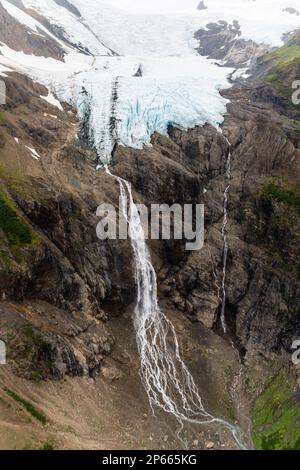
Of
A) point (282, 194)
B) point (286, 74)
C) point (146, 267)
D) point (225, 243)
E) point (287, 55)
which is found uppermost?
point (287, 55)

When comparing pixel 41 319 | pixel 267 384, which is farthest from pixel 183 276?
pixel 41 319

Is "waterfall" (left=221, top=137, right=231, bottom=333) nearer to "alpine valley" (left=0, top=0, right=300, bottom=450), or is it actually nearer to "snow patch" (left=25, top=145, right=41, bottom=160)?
"alpine valley" (left=0, top=0, right=300, bottom=450)

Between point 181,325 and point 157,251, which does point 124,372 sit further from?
point 157,251

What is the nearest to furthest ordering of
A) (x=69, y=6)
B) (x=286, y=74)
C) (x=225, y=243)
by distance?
1. (x=225, y=243)
2. (x=286, y=74)
3. (x=69, y=6)

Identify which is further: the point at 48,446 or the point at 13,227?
the point at 13,227

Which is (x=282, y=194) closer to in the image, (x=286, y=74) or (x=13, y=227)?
(x=13, y=227)

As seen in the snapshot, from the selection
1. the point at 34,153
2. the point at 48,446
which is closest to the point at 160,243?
the point at 34,153
